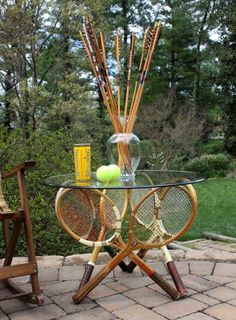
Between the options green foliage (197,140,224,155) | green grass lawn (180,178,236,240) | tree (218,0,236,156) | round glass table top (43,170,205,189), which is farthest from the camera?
green foliage (197,140,224,155)

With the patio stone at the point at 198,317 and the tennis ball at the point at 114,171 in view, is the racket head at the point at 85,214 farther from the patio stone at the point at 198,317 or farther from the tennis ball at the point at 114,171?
the patio stone at the point at 198,317

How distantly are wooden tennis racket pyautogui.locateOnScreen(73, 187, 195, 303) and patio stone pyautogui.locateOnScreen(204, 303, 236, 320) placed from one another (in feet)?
0.60

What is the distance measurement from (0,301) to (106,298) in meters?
0.51

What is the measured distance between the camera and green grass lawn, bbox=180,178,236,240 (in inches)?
169

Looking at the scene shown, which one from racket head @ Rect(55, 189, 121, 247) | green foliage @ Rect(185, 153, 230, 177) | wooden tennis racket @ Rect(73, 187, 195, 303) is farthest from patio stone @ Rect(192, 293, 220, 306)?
green foliage @ Rect(185, 153, 230, 177)

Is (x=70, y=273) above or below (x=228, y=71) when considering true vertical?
below

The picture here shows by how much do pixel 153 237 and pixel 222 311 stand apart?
1.74ft

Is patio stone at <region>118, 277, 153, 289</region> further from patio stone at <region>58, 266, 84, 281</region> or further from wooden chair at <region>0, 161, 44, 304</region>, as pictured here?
wooden chair at <region>0, 161, 44, 304</region>

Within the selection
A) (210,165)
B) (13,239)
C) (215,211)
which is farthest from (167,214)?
(210,165)

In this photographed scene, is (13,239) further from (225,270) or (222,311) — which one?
(225,270)

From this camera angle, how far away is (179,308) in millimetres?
1889

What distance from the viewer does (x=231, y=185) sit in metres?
7.85

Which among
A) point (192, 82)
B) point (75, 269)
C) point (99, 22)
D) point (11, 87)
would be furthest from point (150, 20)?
point (75, 269)

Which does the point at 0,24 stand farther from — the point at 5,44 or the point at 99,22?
the point at 99,22
